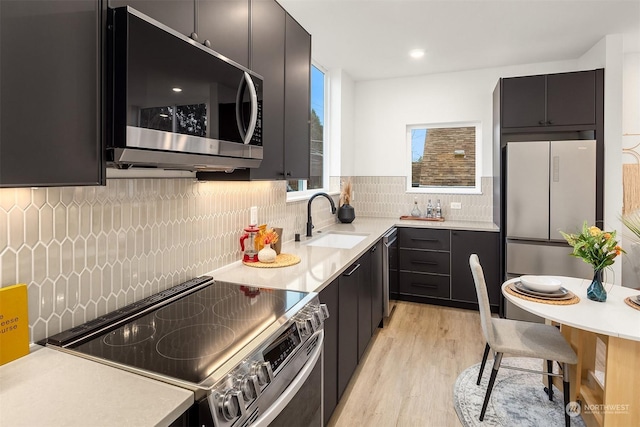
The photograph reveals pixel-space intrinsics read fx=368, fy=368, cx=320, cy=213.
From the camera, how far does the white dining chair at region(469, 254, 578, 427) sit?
1.93 meters

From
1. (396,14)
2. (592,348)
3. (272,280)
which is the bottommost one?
(592,348)

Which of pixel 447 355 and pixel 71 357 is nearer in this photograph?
pixel 71 357

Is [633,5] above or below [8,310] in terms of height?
above

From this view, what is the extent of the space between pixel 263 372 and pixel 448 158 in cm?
398

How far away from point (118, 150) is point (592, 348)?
2565mm

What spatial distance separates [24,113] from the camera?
2.59ft

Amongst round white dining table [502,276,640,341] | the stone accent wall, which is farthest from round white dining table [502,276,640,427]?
the stone accent wall

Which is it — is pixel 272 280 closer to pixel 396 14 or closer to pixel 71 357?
pixel 71 357

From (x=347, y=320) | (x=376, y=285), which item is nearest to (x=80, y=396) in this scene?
(x=347, y=320)

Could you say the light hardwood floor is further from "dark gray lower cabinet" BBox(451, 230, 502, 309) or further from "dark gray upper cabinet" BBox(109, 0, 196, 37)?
"dark gray upper cabinet" BBox(109, 0, 196, 37)

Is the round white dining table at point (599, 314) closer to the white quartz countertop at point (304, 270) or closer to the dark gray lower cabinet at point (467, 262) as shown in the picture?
the white quartz countertop at point (304, 270)

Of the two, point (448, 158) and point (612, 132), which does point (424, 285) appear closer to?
point (448, 158)

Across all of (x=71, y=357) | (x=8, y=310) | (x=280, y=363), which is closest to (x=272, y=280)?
(x=280, y=363)

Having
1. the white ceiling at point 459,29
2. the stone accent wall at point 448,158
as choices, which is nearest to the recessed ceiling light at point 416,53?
the white ceiling at point 459,29
